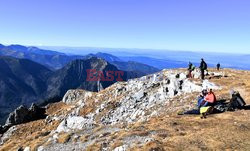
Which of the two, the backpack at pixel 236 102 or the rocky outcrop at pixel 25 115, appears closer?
the backpack at pixel 236 102

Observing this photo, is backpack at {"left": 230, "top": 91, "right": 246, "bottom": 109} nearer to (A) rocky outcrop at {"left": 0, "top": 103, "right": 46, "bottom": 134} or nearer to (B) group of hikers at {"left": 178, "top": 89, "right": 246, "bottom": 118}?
(B) group of hikers at {"left": 178, "top": 89, "right": 246, "bottom": 118}

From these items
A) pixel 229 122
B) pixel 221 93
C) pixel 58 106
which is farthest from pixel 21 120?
pixel 229 122

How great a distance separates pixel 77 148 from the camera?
2750 centimetres

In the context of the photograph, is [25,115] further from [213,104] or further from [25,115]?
[213,104]

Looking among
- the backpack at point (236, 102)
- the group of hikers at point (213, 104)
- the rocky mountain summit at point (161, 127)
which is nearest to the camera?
the rocky mountain summit at point (161, 127)

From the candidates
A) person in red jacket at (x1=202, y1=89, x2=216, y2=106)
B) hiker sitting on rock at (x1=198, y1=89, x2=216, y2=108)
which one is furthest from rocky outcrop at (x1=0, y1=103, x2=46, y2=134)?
person in red jacket at (x1=202, y1=89, x2=216, y2=106)

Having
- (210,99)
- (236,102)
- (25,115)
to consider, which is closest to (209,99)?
(210,99)

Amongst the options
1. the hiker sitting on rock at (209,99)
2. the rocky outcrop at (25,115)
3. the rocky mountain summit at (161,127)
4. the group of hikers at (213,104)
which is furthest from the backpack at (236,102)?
the rocky outcrop at (25,115)

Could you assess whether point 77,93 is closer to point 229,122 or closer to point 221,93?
point 221,93

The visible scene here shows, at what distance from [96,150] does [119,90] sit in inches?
1643

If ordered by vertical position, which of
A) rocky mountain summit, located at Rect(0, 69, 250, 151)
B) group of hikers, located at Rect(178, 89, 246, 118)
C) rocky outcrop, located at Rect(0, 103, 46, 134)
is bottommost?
rocky outcrop, located at Rect(0, 103, 46, 134)

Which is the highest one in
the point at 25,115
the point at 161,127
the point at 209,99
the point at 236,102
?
the point at 209,99

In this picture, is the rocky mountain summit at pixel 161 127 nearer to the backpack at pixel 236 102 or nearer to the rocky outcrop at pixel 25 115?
the backpack at pixel 236 102

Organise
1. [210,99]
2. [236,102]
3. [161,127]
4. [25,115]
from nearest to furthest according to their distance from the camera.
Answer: [161,127], [210,99], [236,102], [25,115]
